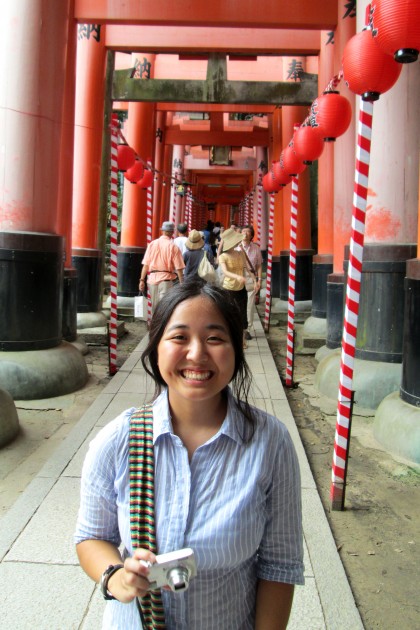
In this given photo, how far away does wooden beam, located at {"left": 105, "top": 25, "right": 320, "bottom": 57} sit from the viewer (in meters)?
9.72

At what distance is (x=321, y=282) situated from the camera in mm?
10344

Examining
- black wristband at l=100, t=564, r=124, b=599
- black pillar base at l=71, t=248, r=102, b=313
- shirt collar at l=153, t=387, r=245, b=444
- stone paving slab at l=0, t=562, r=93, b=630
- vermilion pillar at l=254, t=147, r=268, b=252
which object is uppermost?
vermilion pillar at l=254, t=147, r=268, b=252

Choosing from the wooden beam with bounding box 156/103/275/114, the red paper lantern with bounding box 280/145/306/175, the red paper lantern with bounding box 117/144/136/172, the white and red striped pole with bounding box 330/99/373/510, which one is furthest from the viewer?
the wooden beam with bounding box 156/103/275/114

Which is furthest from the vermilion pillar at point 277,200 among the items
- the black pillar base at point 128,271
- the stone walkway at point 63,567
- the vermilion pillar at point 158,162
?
the stone walkway at point 63,567

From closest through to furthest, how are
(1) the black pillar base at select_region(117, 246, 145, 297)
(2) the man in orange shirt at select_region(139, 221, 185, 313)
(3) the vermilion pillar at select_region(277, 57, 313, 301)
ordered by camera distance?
(2) the man in orange shirt at select_region(139, 221, 185, 313) → (3) the vermilion pillar at select_region(277, 57, 313, 301) → (1) the black pillar base at select_region(117, 246, 145, 297)

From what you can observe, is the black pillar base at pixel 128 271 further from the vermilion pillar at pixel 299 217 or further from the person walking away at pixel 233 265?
the person walking away at pixel 233 265

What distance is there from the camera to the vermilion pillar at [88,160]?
10.1 metres

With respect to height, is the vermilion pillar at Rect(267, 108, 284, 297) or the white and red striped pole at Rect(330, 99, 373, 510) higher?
the vermilion pillar at Rect(267, 108, 284, 297)

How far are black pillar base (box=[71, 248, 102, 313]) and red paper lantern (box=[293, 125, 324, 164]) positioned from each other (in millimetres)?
4777

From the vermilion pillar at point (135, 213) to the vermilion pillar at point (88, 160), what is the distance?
278cm

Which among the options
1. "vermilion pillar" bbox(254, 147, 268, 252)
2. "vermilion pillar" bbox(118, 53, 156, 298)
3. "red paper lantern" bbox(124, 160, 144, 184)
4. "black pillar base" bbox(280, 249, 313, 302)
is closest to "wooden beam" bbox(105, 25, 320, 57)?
"red paper lantern" bbox(124, 160, 144, 184)

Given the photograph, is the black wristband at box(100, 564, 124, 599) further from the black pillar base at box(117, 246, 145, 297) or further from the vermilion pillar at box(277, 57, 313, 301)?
the black pillar base at box(117, 246, 145, 297)

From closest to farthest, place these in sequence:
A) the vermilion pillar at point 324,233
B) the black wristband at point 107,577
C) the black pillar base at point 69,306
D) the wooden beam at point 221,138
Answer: the black wristband at point 107,577, the black pillar base at point 69,306, the vermilion pillar at point 324,233, the wooden beam at point 221,138

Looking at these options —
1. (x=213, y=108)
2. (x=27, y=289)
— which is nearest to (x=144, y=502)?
(x=27, y=289)
